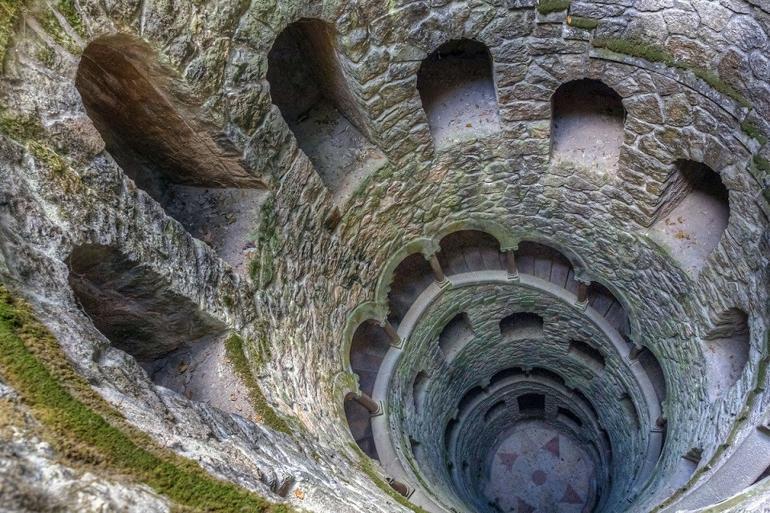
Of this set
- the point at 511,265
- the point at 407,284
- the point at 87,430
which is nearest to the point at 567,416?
the point at 511,265

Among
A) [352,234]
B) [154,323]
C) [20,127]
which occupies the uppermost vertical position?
[352,234]

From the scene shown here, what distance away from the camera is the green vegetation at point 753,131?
436 centimetres

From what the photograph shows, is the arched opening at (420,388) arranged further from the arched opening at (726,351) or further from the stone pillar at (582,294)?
the arched opening at (726,351)

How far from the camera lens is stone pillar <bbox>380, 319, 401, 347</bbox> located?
7414mm

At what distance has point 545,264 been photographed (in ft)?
28.2

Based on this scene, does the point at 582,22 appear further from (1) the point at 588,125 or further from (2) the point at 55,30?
(2) the point at 55,30

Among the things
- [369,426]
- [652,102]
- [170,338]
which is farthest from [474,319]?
[170,338]

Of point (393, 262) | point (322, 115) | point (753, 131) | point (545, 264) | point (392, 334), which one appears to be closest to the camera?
point (753, 131)

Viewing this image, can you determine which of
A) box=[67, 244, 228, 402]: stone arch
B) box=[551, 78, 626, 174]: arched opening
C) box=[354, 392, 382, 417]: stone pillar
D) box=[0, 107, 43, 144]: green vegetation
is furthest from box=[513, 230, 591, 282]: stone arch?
box=[0, 107, 43, 144]: green vegetation

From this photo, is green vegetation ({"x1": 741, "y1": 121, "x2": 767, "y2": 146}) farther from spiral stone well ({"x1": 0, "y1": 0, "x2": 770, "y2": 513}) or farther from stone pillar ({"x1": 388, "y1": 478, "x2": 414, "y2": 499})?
stone pillar ({"x1": 388, "y1": 478, "x2": 414, "y2": 499})

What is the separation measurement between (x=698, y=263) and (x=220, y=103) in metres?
5.35

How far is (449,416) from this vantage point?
9719mm

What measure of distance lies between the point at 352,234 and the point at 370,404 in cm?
239

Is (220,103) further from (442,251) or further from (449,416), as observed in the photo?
(449,416)
